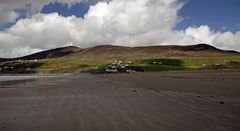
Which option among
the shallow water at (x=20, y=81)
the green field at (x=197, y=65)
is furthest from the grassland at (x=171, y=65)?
the shallow water at (x=20, y=81)

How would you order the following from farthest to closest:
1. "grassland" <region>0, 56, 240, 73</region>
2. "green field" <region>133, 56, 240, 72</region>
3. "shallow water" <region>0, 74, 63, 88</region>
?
"grassland" <region>0, 56, 240, 73</region>
"green field" <region>133, 56, 240, 72</region>
"shallow water" <region>0, 74, 63, 88</region>

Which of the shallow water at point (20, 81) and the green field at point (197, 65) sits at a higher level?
the green field at point (197, 65)

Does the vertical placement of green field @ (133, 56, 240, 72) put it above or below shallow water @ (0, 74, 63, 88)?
above

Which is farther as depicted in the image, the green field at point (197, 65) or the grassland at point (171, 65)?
the grassland at point (171, 65)

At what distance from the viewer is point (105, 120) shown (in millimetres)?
10914

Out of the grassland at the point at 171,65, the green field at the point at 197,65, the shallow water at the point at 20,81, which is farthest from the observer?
the grassland at the point at 171,65

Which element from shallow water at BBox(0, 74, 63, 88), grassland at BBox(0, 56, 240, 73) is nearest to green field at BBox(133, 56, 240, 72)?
grassland at BBox(0, 56, 240, 73)

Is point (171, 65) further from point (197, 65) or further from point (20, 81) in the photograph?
point (20, 81)

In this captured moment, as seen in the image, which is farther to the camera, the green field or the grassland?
the grassland

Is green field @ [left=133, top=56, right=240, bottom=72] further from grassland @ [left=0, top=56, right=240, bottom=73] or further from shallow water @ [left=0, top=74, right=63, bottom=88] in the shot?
shallow water @ [left=0, top=74, right=63, bottom=88]

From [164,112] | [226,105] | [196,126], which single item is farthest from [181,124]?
[226,105]

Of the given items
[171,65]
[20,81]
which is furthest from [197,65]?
[20,81]

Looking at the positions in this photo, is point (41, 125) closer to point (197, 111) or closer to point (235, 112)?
point (197, 111)

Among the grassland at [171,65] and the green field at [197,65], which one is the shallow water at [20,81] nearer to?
the green field at [197,65]
